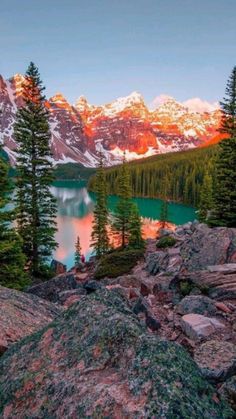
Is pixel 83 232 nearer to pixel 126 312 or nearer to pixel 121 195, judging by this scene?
pixel 121 195

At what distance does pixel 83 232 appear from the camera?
7350 centimetres

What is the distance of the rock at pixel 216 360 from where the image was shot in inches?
229

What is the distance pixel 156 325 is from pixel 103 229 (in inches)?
1453

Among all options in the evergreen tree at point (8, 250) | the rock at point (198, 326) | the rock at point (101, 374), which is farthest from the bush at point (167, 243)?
the rock at point (101, 374)

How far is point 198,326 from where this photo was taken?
335 inches

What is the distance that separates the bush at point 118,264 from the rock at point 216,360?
17.1m

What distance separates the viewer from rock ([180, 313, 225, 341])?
8.30 meters

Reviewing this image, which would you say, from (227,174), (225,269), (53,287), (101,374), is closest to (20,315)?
(101,374)

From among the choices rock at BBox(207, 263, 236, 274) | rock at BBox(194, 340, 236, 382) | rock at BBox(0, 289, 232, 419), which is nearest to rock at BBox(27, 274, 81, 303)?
rock at BBox(207, 263, 236, 274)

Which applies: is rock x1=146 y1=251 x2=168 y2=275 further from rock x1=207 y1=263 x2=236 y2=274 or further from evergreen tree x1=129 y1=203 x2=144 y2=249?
evergreen tree x1=129 y1=203 x2=144 y2=249

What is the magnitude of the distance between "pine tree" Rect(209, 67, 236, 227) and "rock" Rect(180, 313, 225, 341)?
22269 mm

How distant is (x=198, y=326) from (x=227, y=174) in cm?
2560

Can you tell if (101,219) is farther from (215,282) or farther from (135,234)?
(215,282)

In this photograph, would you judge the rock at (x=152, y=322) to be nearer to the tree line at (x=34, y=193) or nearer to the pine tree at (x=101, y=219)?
the tree line at (x=34, y=193)
